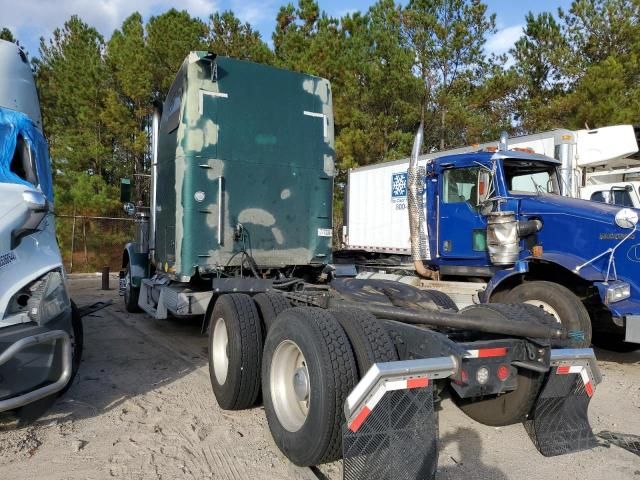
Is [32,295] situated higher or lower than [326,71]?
lower

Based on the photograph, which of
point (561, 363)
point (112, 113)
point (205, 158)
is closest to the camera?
point (561, 363)

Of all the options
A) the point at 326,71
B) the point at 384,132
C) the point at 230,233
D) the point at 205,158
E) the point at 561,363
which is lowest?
the point at 561,363

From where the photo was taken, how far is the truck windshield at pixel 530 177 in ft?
23.1

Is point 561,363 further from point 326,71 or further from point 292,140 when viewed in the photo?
point 326,71

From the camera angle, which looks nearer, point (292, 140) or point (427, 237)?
point (292, 140)

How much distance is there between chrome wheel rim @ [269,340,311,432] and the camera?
11.7 ft

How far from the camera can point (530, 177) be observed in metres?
7.25

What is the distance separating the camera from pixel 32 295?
3822mm

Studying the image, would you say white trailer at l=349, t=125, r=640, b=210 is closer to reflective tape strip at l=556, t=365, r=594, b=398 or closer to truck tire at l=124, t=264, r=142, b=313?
reflective tape strip at l=556, t=365, r=594, b=398

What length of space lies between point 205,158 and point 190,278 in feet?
4.87

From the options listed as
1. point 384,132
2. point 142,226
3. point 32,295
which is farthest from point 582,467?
point 384,132

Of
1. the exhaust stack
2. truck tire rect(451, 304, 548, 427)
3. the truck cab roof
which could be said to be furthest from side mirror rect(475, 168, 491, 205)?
truck tire rect(451, 304, 548, 427)

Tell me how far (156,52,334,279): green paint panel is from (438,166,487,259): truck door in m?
1.78

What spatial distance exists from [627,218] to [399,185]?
662 centimetres
